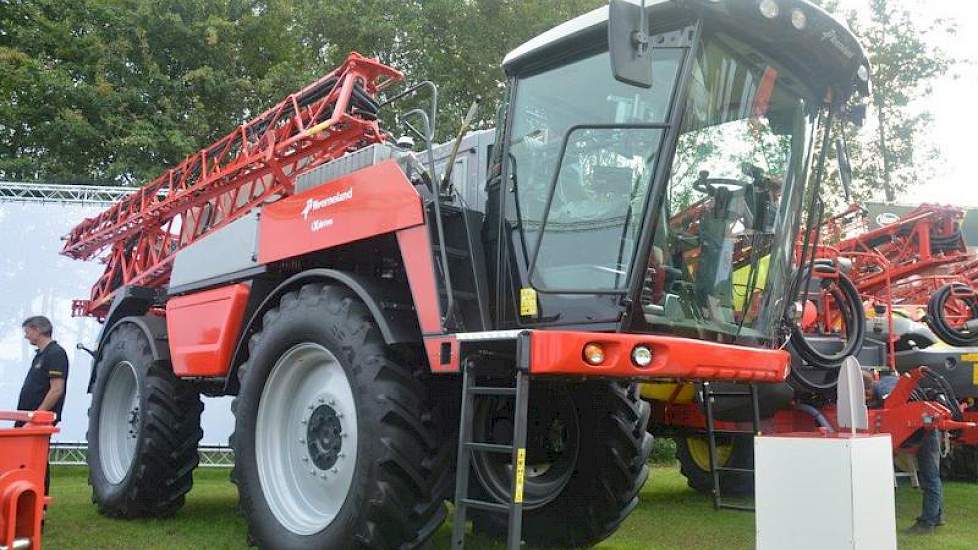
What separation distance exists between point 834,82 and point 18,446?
4343mm

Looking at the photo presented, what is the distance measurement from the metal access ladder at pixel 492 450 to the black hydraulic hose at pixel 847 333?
4.21 meters

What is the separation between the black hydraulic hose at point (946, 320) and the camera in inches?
348

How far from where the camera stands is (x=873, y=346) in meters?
8.70

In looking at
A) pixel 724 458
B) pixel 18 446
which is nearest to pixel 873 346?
pixel 724 458

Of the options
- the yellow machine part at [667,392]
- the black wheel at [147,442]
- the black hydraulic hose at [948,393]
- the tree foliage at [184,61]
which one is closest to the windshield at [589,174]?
the yellow machine part at [667,392]

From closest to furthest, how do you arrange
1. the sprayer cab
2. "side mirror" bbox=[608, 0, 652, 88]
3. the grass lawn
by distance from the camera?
"side mirror" bbox=[608, 0, 652, 88] < the sprayer cab < the grass lawn

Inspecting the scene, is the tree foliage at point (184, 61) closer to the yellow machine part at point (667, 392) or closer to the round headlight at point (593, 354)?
the yellow machine part at point (667, 392)

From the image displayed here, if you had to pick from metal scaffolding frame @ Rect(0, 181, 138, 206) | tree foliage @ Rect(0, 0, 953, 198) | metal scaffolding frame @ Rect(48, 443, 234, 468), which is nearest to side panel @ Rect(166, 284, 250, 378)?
metal scaffolding frame @ Rect(48, 443, 234, 468)

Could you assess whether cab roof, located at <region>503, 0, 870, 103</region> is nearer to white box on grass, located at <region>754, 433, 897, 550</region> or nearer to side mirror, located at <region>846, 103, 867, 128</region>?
side mirror, located at <region>846, 103, 867, 128</region>

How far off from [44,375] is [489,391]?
454 cm

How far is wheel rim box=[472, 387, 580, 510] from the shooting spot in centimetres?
484

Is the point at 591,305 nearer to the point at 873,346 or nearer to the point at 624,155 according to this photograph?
the point at 624,155

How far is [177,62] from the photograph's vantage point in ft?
56.7

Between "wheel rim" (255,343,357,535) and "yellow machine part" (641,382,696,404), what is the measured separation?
10.1 ft
